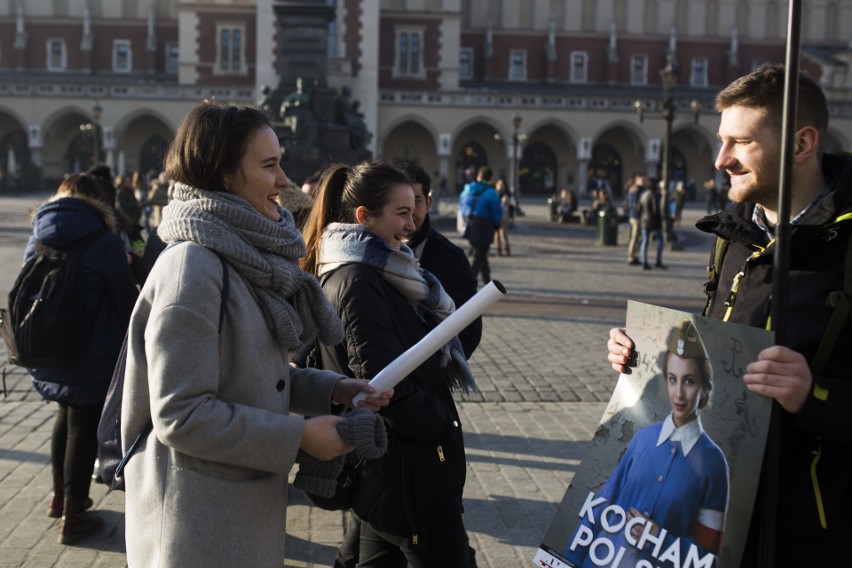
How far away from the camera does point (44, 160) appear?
49.9 meters

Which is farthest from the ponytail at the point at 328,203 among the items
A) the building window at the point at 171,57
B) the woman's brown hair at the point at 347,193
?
the building window at the point at 171,57

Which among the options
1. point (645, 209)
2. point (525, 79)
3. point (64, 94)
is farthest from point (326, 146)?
point (525, 79)

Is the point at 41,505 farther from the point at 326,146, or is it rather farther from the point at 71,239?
the point at 326,146

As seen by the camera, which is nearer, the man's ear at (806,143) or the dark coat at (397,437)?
the man's ear at (806,143)

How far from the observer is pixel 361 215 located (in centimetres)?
304

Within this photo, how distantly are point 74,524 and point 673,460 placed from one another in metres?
3.26

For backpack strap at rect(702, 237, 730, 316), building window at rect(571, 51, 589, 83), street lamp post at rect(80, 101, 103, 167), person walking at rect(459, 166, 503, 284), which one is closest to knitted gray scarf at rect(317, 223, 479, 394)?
→ backpack strap at rect(702, 237, 730, 316)

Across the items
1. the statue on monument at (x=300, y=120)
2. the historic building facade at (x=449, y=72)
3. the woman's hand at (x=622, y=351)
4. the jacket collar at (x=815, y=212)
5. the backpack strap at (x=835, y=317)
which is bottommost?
the woman's hand at (x=622, y=351)

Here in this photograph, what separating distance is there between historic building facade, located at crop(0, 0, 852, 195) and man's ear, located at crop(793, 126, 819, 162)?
1695 inches

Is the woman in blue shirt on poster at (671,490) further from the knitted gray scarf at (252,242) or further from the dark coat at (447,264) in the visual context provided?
the dark coat at (447,264)

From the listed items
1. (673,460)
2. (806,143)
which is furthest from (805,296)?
(673,460)

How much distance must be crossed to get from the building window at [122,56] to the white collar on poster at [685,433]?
58.3 metres

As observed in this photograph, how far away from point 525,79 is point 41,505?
179 feet

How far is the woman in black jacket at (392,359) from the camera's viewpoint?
278 centimetres
